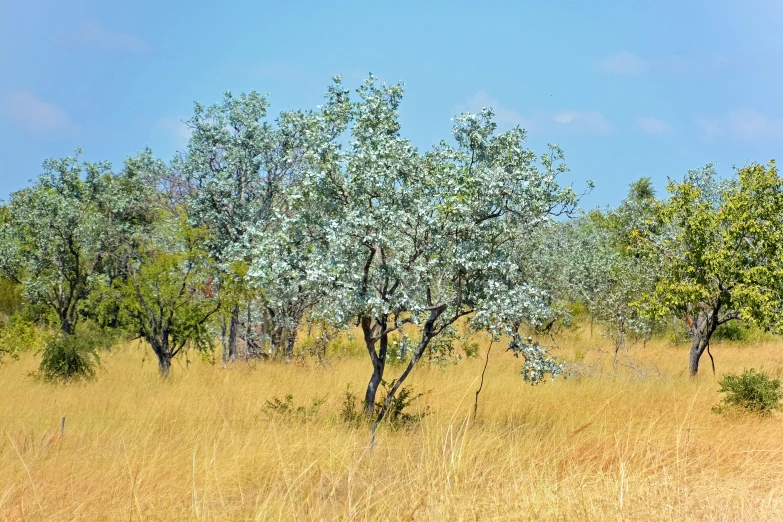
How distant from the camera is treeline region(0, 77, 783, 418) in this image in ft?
35.1

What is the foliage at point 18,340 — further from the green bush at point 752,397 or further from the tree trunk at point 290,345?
the green bush at point 752,397

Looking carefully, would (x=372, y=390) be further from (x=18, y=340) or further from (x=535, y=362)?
(x=18, y=340)

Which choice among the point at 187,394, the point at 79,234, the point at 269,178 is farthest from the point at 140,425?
the point at 79,234

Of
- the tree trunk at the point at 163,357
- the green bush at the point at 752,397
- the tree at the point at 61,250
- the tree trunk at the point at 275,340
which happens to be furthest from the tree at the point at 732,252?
the tree at the point at 61,250

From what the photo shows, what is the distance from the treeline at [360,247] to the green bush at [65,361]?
0.71ft

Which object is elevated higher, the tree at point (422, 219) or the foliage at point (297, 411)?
the tree at point (422, 219)

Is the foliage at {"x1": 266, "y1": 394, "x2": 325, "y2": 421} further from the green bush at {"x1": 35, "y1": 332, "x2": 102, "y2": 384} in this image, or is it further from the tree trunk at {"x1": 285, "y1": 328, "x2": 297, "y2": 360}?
the tree trunk at {"x1": 285, "y1": 328, "x2": 297, "y2": 360}

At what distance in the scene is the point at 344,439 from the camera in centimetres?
1022

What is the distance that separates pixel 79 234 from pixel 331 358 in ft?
32.5

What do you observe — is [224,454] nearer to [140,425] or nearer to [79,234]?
[140,425]

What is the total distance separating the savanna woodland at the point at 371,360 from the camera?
7750mm

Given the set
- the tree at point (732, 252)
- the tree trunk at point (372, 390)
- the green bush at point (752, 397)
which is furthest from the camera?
the tree at point (732, 252)

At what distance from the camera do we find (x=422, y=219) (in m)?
10.7

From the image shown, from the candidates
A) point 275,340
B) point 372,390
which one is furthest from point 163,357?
point 372,390
